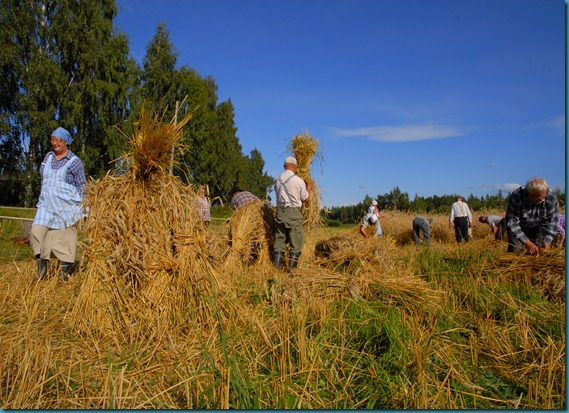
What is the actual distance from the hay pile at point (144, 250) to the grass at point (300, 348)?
1.4 inches

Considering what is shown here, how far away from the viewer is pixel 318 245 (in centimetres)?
678

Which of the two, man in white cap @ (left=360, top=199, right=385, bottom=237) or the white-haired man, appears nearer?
the white-haired man

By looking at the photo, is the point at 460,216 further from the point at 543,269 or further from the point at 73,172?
the point at 73,172

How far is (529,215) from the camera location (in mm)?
4703

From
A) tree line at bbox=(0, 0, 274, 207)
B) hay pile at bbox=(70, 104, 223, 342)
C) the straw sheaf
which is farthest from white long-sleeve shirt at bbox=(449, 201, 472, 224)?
tree line at bbox=(0, 0, 274, 207)

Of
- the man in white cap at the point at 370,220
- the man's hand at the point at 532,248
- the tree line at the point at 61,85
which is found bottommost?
the man's hand at the point at 532,248

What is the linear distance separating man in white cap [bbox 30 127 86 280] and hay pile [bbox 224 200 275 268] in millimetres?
2182

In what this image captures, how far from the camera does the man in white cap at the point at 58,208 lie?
13.3 ft

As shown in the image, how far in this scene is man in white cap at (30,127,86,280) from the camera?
4.04 meters

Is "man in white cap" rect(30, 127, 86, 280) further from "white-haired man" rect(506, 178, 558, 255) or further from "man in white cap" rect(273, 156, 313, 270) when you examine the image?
"white-haired man" rect(506, 178, 558, 255)

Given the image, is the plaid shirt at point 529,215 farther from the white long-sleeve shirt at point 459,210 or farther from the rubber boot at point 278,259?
the white long-sleeve shirt at point 459,210

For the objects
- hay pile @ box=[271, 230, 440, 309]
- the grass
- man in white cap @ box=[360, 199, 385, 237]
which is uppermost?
man in white cap @ box=[360, 199, 385, 237]

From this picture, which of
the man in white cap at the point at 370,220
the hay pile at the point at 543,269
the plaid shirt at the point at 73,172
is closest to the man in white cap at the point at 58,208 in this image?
the plaid shirt at the point at 73,172

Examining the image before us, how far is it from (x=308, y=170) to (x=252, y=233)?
1.47m
